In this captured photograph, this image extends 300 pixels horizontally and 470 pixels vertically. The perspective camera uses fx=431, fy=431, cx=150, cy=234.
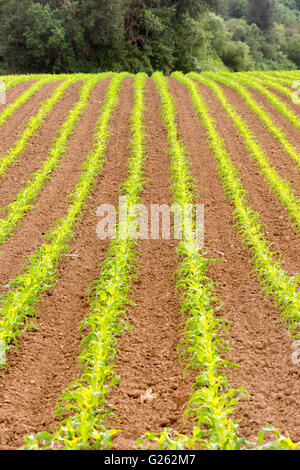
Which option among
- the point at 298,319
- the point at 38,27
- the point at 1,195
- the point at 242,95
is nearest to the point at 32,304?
the point at 298,319

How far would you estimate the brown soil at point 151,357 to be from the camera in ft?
13.7

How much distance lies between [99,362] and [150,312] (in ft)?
5.41

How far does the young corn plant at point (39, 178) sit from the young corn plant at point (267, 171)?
17.0ft

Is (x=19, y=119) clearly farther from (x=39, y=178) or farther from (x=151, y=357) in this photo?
(x=151, y=357)

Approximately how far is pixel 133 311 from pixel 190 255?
1.40m

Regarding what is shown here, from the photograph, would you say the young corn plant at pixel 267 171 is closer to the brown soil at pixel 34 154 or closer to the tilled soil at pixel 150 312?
the tilled soil at pixel 150 312

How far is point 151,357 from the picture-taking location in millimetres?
5062

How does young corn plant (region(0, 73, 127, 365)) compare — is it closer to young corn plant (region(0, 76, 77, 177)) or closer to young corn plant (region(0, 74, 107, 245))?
young corn plant (region(0, 74, 107, 245))

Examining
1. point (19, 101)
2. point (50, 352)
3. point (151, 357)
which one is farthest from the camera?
point (19, 101)

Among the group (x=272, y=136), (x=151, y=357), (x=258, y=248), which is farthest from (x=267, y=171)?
(x=151, y=357)

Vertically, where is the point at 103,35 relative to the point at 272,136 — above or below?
above

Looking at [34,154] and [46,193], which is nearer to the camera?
[46,193]

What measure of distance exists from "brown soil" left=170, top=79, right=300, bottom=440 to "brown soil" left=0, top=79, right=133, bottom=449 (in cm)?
187

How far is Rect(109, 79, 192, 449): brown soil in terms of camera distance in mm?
4180
